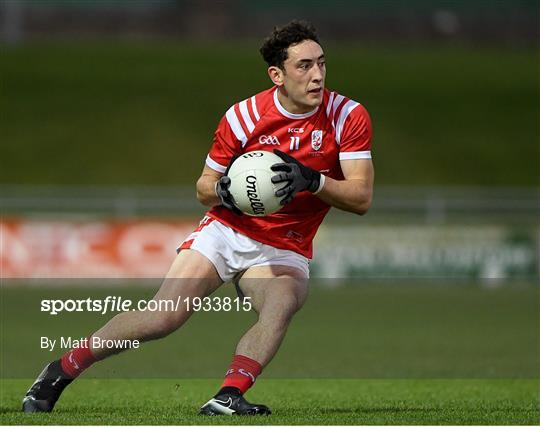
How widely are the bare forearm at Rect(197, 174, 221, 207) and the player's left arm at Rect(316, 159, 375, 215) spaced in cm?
→ 66

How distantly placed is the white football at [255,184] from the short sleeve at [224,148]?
28 cm

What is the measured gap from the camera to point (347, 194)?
762cm

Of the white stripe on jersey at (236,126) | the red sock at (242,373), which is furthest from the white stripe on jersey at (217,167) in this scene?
the red sock at (242,373)

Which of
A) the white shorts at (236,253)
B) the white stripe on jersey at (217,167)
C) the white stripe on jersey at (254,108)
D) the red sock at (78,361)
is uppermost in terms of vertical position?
the white stripe on jersey at (254,108)

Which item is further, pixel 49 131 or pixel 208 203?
pixel 49 131

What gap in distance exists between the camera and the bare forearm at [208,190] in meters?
7.84

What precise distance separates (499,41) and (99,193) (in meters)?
24.3

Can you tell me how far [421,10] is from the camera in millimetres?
46188

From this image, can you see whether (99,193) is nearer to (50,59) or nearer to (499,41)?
(50,59)

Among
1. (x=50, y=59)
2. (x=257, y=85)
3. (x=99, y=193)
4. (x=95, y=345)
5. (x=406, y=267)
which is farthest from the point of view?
(x=50, y=59)

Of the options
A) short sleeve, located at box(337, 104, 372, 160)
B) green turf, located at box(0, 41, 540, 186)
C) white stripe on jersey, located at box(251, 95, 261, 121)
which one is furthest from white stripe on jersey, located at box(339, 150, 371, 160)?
green turf, located at box(0, 41, 540, 186)

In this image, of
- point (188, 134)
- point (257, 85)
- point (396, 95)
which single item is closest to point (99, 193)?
point (188, 134)

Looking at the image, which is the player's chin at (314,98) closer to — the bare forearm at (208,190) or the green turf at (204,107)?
the bare forearm at (208,190)

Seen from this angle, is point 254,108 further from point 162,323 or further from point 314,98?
point 162,323
